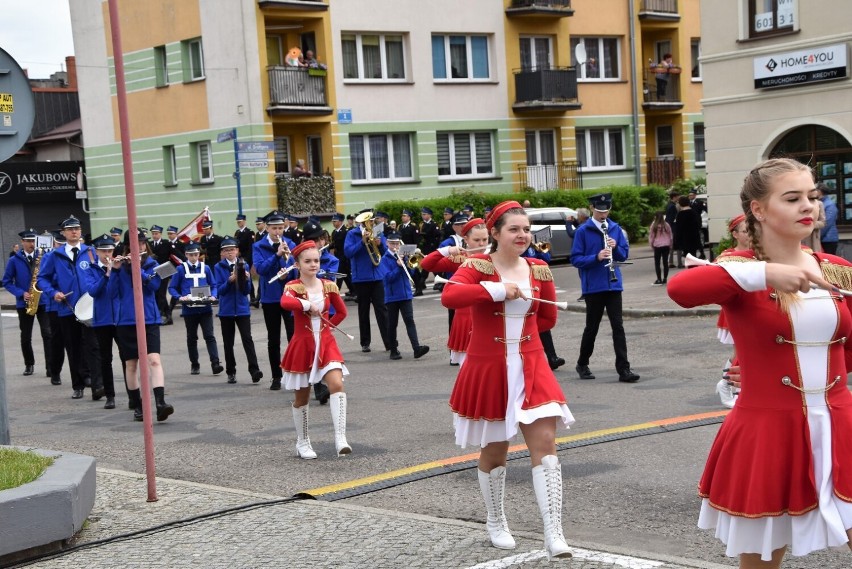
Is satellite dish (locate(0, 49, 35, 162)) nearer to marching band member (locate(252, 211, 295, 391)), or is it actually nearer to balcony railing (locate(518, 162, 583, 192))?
marching band member (locate(252, 211, 295, 391))

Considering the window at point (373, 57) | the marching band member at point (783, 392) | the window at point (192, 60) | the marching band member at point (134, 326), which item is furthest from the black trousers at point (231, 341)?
the window at point (192, 60)

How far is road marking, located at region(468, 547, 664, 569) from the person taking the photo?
5.87 metres

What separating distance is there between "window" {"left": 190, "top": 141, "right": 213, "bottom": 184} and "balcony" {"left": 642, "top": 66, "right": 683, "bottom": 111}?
15.6 metres

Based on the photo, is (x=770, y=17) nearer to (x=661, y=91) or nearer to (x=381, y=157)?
(x=381, y=157)

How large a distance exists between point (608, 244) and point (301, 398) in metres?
4.68

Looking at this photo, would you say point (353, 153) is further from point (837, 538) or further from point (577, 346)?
point (837, 538)

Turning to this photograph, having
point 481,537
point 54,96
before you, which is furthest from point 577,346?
point 54,96

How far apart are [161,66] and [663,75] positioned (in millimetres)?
17588

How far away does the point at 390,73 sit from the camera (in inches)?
1462

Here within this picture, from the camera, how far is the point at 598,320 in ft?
43.5

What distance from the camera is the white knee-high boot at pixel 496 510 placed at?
637cm

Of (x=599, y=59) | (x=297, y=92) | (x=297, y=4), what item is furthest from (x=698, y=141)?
(x=297, y=4)

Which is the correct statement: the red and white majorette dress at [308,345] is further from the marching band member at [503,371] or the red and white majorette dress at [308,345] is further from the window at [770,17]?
the window at [770,17]

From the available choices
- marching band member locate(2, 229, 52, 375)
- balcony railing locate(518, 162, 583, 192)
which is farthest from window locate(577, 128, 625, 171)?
marching band member locate(2, 229, 52, 375)
